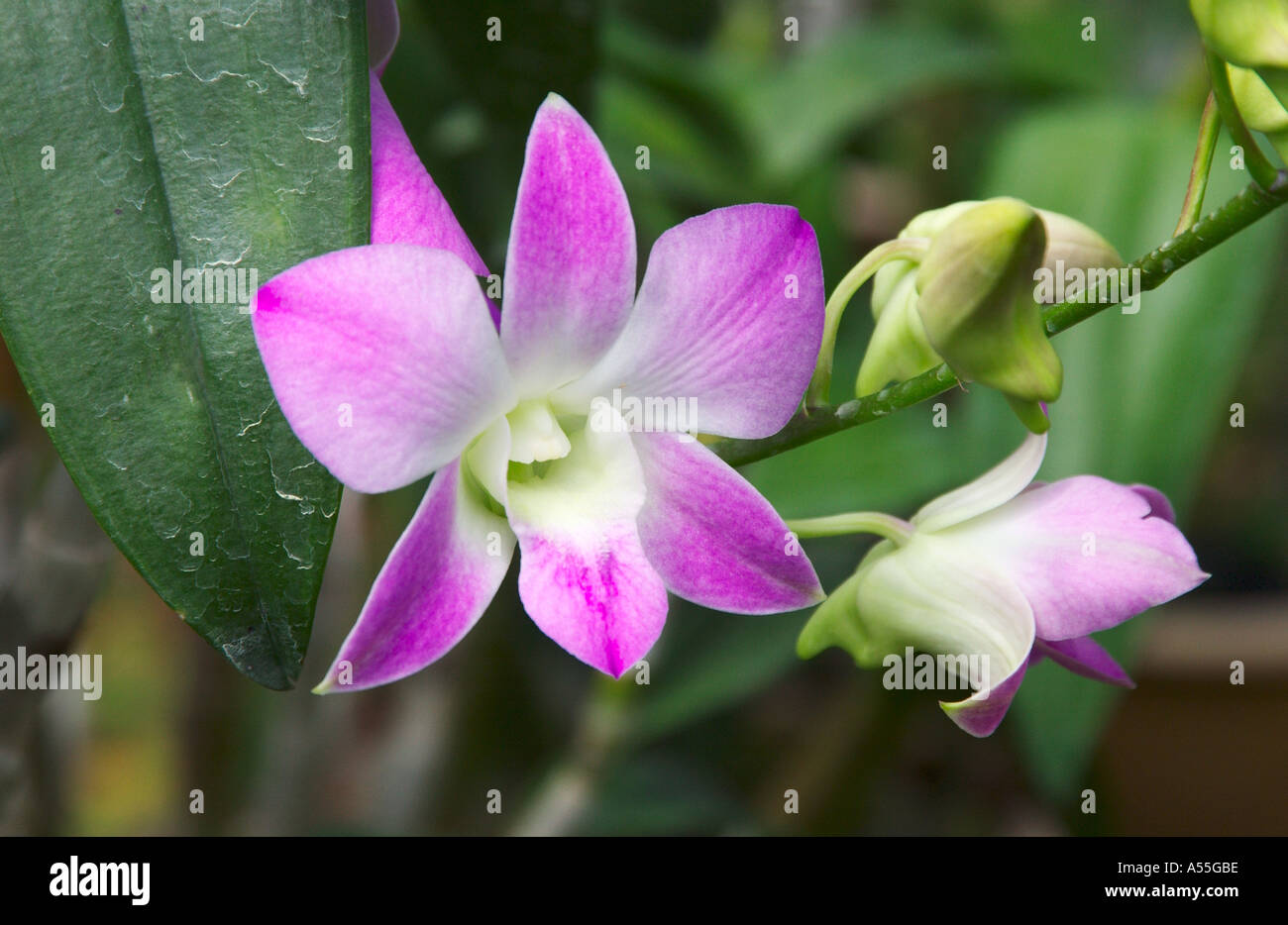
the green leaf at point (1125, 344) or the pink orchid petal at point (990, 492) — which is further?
the green leaf at point (1125, 344)

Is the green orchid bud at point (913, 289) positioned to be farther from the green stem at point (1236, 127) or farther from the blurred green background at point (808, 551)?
the blurred green background at point (808, 551)

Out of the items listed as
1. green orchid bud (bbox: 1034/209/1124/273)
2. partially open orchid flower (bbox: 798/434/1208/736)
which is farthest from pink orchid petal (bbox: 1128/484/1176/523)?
green orchid bud (bbox: 1034/209/1124/273)

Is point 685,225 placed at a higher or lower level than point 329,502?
higher

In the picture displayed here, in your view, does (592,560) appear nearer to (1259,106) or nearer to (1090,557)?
(1090,557)

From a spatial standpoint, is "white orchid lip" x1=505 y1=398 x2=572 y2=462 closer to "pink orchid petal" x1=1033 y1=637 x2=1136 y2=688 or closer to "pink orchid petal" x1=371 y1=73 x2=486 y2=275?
"pink orchid petal" x1=371 y1=73 x2=486 y2=275

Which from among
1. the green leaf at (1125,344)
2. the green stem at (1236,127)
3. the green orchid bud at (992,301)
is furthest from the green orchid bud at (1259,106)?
the green leaf at (1125,344)
